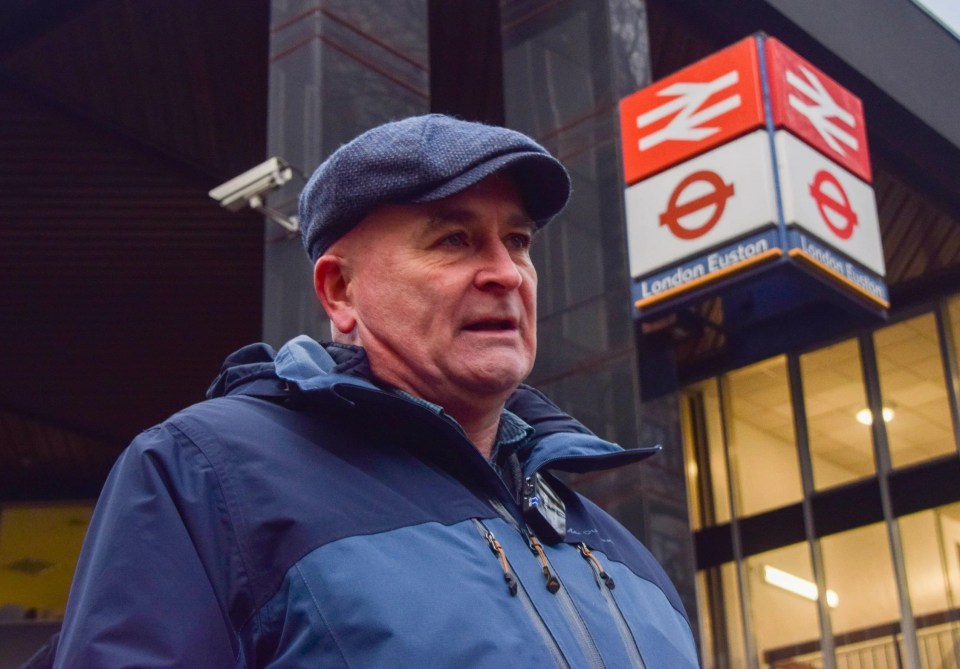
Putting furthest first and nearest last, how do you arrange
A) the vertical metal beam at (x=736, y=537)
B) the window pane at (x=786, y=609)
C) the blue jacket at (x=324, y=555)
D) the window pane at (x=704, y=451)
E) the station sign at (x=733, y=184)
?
the window pane at (x=704, y=451) < the vertical metal beam at (x=736, y=537) < the window pane at (x=786, y=609) < the station sign at (x=733, y=184) < the blue jacket at (x=324, y=555)

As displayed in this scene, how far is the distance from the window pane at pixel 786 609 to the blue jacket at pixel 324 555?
50.4 ft

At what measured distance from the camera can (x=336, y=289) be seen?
7.18 ft

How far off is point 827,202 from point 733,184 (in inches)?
32.0

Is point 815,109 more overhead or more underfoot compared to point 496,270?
more overhead

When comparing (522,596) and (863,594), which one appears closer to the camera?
(522,596)

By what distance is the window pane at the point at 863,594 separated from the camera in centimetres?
1602

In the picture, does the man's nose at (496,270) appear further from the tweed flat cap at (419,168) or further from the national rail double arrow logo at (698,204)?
the national rail double arrow logo at (698,204)

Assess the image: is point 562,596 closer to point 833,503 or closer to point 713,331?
point 713,331

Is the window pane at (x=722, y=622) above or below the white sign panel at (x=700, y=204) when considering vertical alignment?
below

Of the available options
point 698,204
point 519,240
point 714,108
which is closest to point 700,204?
point 698,204

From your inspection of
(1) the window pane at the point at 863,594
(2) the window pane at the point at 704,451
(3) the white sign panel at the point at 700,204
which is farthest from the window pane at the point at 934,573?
(3) the white sign panel at the point at 700,204

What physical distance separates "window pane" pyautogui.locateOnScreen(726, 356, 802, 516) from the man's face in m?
16.0

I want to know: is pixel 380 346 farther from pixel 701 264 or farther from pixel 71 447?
pixel 71 447

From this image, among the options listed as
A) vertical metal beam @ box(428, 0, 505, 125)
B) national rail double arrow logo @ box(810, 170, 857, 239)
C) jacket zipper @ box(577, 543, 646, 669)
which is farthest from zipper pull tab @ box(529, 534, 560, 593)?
vertical metal beam @ box(428, 0, 505, 125)
